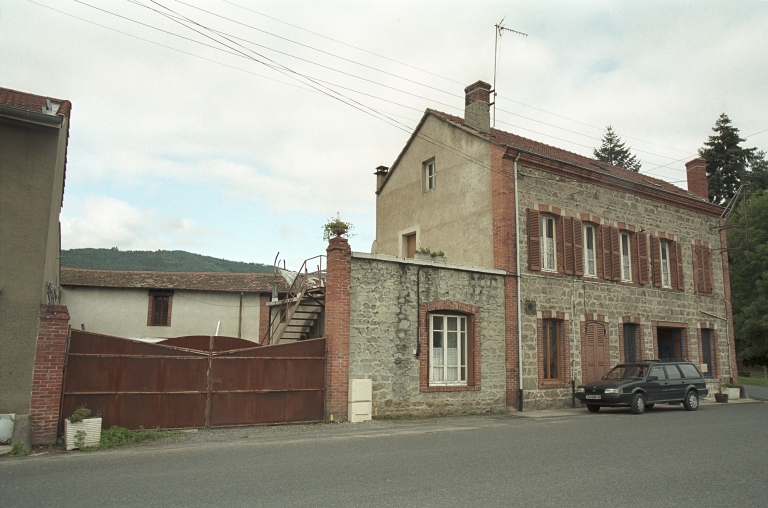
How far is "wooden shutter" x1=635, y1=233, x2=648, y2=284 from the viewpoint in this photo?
20.9 metres

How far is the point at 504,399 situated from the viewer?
16547 mm

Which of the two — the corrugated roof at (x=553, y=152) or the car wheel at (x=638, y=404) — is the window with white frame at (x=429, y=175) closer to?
the corrugated roof at (x=553, y=152)

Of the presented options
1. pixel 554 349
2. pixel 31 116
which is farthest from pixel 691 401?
pixel 31 116

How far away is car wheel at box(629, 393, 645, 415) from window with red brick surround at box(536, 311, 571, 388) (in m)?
2.31

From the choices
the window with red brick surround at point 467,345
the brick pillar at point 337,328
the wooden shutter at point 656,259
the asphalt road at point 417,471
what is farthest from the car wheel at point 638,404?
the brick pillar at point 337,328

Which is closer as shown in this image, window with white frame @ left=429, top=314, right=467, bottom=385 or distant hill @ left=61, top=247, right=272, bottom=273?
window with white frame @ left=429, top=314, right=467, bottom=385

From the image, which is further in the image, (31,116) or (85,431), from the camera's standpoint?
(31,116)

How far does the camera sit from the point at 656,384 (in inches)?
661

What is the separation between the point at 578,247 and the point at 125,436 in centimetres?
1473

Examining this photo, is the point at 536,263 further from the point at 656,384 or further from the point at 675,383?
the point at 675,383

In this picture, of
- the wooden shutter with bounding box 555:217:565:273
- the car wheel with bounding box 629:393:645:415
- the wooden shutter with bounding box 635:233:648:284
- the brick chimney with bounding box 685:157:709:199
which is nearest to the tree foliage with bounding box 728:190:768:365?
the brick chimney with bounding box 685:157:709:199

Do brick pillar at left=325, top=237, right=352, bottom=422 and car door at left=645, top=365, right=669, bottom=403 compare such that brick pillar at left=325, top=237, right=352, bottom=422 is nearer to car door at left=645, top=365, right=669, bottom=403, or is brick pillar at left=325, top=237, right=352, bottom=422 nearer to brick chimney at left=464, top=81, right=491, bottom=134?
brick chimney at left=464, top=81, right=491, bottom=134

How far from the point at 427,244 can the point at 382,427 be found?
8.95 metres

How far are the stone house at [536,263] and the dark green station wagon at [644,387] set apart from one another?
1.43 m
